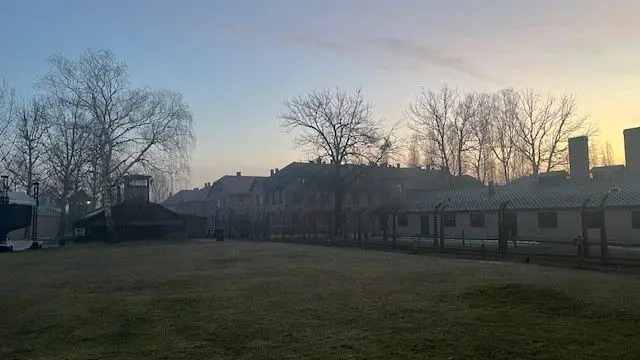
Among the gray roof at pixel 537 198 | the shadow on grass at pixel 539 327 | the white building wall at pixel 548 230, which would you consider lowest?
the shadow on grass at pixel 539 327

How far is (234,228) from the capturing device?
173 feet

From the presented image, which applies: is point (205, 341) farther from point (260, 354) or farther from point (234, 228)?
point (234, 228)

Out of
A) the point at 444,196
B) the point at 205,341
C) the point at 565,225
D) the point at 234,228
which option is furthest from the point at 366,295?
the point at 234,228

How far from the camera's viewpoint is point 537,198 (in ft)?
116

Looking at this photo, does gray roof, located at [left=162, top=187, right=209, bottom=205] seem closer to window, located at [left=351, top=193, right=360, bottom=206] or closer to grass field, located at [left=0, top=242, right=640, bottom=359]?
window, located at [left=351, top=193, right=360, bottom=206]

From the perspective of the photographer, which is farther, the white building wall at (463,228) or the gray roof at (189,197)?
the gray roof at (189,197)

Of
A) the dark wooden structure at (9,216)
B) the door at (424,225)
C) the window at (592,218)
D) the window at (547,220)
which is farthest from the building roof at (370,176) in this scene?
the window at (592,218)

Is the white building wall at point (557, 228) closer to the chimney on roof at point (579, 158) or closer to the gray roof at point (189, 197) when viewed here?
the chimney on roof at point (579, 158)

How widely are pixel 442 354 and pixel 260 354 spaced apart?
231 centimetres

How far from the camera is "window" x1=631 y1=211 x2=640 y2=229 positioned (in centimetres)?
3000

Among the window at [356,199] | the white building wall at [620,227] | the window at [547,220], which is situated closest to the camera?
the white building wall at [620,227]

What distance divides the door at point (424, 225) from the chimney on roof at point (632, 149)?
1431 cm

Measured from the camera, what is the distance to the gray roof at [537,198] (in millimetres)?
30844

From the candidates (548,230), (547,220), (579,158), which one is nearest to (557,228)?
(548,230)
